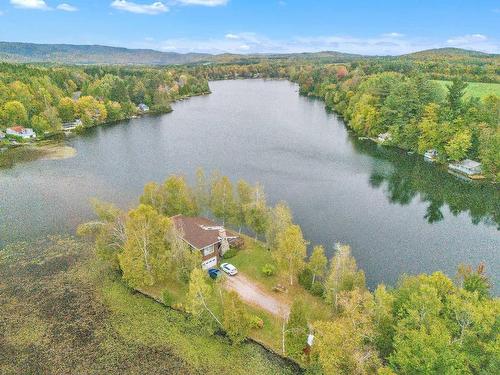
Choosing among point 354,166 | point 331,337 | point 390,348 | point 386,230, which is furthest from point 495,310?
point 354,166

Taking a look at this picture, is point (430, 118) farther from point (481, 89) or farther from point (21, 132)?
point (21, 132)

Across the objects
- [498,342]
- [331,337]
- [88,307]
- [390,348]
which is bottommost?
[88,307]

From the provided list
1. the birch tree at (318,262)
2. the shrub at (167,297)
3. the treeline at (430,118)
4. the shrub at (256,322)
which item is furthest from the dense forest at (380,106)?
the shrub at (167,297)

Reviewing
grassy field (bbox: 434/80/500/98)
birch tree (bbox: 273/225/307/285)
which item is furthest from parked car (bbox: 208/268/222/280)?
grassy field (bbox: 434/80/500/98)

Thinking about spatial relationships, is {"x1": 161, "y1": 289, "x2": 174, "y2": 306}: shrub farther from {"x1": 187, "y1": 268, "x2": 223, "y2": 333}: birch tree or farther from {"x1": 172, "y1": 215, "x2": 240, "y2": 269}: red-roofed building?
{"x1": 172, "y1": 215, "x2": 240, "y2": 269}: red-roofed building

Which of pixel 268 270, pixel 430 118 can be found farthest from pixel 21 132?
pixel 430 118

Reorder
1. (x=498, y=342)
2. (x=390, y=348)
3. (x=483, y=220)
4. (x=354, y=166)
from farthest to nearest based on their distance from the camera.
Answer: (x=354, y=166) → (x=483, y=220) → (x=390, y=348) → (x=498, y=342)

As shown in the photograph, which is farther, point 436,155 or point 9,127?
point 9,127

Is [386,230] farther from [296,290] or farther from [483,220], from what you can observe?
[296,290]
